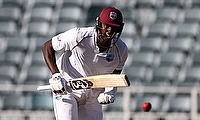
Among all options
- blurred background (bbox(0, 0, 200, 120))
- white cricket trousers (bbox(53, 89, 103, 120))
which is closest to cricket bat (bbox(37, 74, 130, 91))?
white cricket trousers (bbox(53, 89, 103, 120))

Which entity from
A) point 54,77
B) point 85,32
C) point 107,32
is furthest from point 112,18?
point 54,77

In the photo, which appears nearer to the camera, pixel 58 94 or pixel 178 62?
pixel 58 94

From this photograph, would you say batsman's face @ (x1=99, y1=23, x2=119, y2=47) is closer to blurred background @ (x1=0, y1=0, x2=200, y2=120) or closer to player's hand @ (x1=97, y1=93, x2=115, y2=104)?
player's hand @ (x1=97, y1=93, x2=115, y2=104)

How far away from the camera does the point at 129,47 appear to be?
945cm

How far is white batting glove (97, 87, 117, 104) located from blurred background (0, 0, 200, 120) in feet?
10.8

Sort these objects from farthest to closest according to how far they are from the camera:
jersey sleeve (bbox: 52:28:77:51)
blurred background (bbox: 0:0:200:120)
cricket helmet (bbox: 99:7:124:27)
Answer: blurred background (bbox: 0:0:200:120), jersey sleeve (bbox: 52:28:77:51), cricket helmet (bbox: 99:7:124:27)

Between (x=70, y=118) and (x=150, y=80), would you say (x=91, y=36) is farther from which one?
(x=150, y=80)

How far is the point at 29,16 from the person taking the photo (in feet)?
33.4

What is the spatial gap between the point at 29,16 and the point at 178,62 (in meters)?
2.82

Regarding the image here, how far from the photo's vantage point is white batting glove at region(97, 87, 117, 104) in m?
4.32

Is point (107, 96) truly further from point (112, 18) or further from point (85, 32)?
point (112, 18)

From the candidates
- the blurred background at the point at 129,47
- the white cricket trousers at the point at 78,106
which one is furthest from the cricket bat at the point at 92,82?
the blurred background at the point at 129,47

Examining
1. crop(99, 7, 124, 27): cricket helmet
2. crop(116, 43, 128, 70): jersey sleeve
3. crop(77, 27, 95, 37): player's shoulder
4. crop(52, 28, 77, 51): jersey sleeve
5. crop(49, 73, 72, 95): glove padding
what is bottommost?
crop(49, 73, 72, 95): glove padding

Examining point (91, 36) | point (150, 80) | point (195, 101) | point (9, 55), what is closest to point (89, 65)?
point (91, 36)
